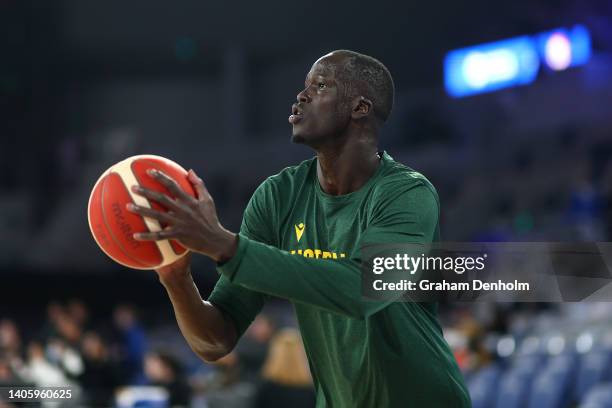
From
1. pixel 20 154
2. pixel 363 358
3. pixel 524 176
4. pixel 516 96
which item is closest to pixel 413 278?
pixel 363 358

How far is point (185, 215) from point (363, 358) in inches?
32.0

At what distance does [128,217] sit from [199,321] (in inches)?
18.9

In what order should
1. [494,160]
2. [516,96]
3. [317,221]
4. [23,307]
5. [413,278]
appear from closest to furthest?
[413,278], [317,221], [23,307], [494,160], [516,96]

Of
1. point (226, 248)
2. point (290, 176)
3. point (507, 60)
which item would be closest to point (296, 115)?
point (290, 176)

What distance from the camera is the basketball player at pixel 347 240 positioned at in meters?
2.77

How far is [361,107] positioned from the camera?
2873 millimetres

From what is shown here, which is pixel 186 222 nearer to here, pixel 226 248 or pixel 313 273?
pixel 226 248

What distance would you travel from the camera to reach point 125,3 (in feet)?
69.1

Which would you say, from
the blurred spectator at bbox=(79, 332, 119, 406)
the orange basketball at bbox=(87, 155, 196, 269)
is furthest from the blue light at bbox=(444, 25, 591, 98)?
the orange basketball at bbox=(87, 155, 196, 269)

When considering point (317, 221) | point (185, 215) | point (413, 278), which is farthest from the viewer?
point (317, 221)

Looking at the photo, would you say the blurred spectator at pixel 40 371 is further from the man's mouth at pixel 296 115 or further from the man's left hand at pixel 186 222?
the man's left hand at pixel 186 222

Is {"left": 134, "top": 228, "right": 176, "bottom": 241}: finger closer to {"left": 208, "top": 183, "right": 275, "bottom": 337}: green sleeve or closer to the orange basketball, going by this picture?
the orange basketball

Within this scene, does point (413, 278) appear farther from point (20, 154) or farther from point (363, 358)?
point (20, 154)

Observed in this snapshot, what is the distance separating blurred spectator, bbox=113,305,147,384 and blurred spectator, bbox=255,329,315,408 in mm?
3983
